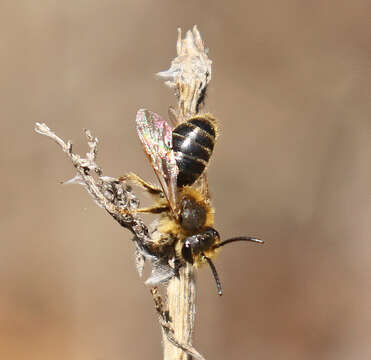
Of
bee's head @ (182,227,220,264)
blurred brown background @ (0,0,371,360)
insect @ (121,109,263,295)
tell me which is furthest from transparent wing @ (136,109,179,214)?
blurred brown background @ (0,0,371,360)

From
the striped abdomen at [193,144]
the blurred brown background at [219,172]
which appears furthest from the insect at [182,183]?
the blurred brown background at [219,172]

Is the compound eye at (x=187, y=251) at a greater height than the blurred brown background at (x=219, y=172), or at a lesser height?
lesser

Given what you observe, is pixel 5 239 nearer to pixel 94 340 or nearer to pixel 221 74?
pixel 94 340

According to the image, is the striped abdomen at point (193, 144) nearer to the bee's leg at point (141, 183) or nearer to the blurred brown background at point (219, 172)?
the bee's leg at point (141, 183)

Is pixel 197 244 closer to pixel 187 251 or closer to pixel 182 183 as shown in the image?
pixel 187 251

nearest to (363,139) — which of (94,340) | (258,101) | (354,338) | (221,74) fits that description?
(258,101)

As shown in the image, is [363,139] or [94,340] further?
[363,139]

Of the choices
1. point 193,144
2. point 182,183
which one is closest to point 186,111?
point 193,144

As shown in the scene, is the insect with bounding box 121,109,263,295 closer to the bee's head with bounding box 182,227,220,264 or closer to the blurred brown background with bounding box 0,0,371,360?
the bee's head with bounding box 182,227,220,264
